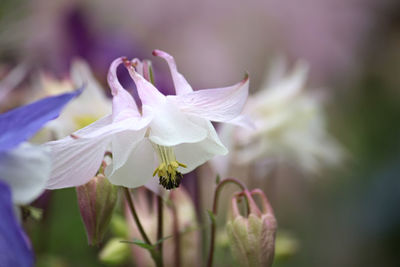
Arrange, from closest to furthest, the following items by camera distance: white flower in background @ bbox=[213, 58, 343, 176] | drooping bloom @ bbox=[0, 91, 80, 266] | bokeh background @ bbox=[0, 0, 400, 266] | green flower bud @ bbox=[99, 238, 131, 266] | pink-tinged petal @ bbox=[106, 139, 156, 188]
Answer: drooping bloom @ bbox=[0, 91, 80, 266], pink-tinged petal @ bbox=[106, 139, 156, 188], green flower bud @ bbox=[99, 238, 131, 266], white flower in background @ bbox=[213, 58, 343, 176], bokeh background @ bbox=[0, 0, 400, 266]

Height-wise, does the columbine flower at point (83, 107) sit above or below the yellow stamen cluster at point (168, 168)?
above

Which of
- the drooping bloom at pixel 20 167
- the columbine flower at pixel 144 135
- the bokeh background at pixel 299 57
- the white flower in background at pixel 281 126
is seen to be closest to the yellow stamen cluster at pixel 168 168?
the columbine flower at pixel 144 135

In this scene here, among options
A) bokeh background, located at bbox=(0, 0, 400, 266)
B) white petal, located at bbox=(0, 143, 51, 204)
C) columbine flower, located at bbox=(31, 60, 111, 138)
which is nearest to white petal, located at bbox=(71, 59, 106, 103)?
columbine flower, located at bbox=(31, 60, 111, 138)

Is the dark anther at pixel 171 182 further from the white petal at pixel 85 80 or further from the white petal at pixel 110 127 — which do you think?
the white petal at pixel 85 80

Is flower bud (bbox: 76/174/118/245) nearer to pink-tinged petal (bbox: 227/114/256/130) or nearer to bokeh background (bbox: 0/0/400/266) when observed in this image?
pink-tinged petal (bbox: 227/114/256/130)

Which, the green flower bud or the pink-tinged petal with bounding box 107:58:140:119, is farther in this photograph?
the green flower bud

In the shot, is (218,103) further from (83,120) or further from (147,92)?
(83,120)
